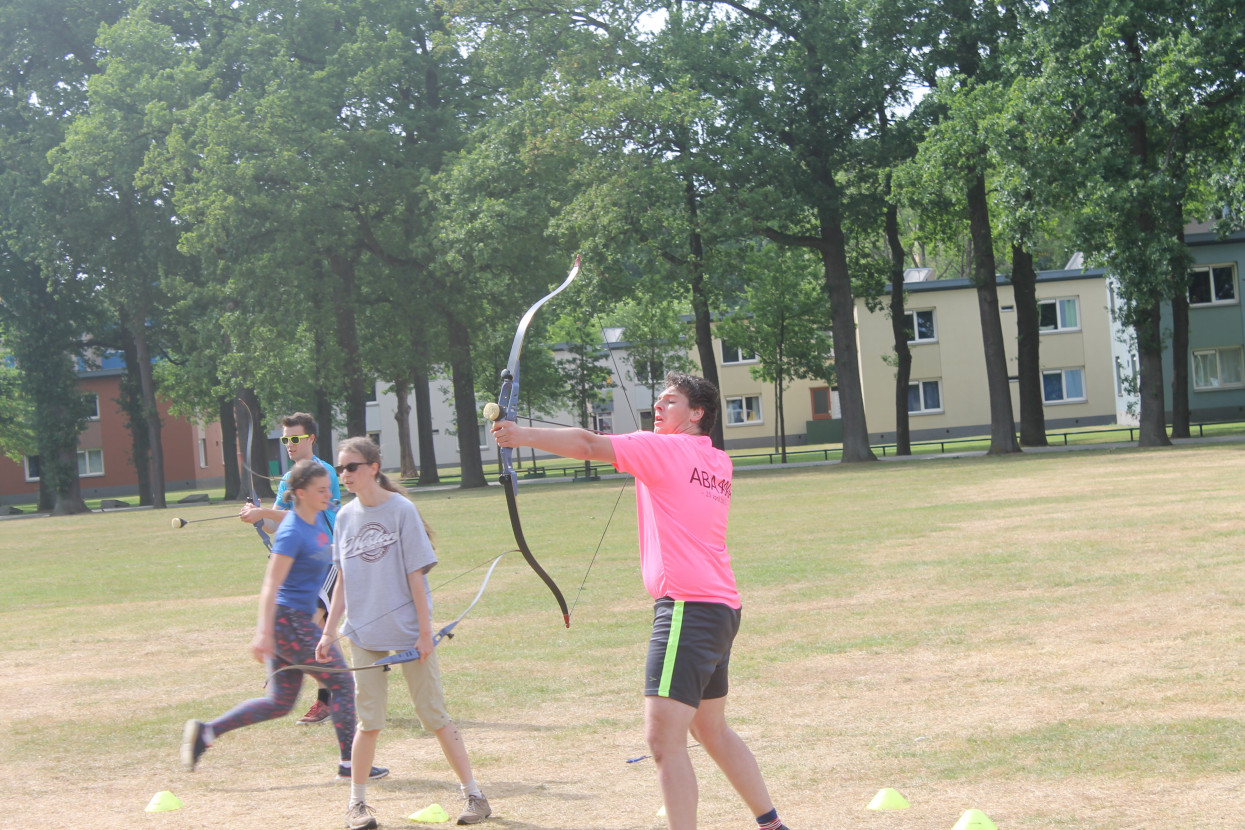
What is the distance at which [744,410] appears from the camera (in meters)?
73.6

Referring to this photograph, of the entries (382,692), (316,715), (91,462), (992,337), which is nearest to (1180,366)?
(992,337)

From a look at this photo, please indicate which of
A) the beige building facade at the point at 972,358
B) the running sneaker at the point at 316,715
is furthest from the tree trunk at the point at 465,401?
the running sneaker at the point at 316,715

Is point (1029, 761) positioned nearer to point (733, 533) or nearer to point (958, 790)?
point (958, 790)

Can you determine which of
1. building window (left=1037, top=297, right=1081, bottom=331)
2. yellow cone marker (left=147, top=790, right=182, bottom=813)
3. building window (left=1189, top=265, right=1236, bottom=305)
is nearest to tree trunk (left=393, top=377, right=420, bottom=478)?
building window (left=1037, top=297, right=1081, bottom=331)

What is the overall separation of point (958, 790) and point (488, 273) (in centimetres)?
3473

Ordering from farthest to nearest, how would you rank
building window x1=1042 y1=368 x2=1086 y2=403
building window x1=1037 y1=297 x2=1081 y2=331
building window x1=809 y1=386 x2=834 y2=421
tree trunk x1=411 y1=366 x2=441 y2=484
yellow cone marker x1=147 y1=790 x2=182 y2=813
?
building window x1=809 y1=386 x2=834 y2=421, building window x1=1042 y1=368 x2=1086 y2=403, building window x1=1037 y1=297 x2=1081 y2=331, tree trunk x1=411 y1=366 x2=441 y2=484, yellow cone marker x1=147 y1=790 x2=182 y2=813

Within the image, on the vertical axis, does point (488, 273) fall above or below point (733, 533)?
above

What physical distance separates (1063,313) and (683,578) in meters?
68.3

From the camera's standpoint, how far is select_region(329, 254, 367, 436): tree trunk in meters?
41.9

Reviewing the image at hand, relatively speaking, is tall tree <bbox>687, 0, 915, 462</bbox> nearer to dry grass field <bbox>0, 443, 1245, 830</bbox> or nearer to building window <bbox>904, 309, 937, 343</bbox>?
dry grass field <bbox>0, 443, 1245, 830</bbox>

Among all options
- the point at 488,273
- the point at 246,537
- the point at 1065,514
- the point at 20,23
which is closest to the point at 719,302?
the point at 488,273

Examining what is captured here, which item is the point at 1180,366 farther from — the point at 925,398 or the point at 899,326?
the point at 925,398

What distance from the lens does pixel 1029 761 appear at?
20.5 ft

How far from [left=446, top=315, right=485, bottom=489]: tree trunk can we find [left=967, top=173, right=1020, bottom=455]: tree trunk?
17.8 meters
